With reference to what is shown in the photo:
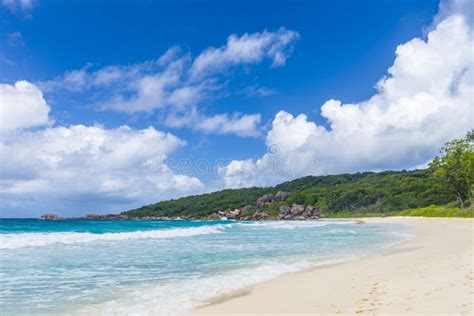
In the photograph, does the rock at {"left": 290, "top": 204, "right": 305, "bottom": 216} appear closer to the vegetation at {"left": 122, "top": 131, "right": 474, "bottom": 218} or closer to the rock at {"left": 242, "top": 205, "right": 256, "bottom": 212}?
the vegetation at {"left": 122, "top": 131, "right": 474, "bottom": 218}

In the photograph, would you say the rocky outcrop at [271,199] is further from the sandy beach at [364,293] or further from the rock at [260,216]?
the sandy beach at [364,293]

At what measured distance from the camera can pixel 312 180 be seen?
189 m

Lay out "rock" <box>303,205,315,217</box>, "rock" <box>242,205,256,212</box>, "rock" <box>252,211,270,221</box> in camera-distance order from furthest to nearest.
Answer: "rock" <box>242,205,256,212</box>
"rock" <box>252,211,270,221</box>
"rock" <box>303,205,315,217</box>

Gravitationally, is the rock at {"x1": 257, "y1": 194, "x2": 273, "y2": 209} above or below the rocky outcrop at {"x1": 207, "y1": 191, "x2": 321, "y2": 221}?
above

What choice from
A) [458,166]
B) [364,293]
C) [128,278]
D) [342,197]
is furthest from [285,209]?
[364,293]

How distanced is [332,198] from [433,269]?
118 meters

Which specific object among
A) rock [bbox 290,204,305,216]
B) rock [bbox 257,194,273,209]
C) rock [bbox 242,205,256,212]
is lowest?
rock [bbox 290,204,305,216]

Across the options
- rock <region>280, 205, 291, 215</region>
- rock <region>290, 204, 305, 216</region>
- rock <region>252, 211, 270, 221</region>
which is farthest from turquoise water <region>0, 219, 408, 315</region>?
rock <region>252, 211, 270, 221</region>

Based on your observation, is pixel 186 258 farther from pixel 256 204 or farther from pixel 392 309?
pixel 256 204

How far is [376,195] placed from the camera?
4397 inches

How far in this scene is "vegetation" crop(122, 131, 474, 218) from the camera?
58.5m

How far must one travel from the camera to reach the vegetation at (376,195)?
58469 mm

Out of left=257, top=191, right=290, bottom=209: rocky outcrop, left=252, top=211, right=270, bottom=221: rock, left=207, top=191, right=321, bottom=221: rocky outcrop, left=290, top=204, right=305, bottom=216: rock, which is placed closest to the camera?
left=207, top=191, right=321, bottom=221: rocky outcrop

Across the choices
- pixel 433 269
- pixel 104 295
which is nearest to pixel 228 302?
pixel 104 295
